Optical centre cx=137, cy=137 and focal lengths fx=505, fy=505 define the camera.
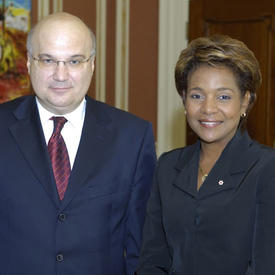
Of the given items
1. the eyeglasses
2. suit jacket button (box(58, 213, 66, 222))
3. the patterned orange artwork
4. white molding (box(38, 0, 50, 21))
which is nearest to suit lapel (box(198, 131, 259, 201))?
suit jacket button (box(58, 213, 66, 222))

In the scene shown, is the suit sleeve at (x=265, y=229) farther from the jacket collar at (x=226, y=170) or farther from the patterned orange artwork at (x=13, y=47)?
the patterned orange artwork at (x=13, y=47)

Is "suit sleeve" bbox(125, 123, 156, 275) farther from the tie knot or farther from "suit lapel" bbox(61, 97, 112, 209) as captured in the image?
the tie knot

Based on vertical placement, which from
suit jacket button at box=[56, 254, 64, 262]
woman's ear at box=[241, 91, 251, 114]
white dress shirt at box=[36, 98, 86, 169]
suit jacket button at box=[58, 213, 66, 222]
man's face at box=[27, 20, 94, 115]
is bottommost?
suit jacket button at box=[56, 254, 64, 262]

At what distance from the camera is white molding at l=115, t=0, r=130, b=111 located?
4539 millimetres

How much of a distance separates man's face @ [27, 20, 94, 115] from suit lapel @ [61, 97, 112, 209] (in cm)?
13

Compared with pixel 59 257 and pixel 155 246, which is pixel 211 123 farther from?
pixel 59 257

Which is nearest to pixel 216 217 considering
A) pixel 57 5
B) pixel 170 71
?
pixel 57 5

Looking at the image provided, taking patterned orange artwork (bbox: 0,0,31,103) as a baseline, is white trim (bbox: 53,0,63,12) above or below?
above

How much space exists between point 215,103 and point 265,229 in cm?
46

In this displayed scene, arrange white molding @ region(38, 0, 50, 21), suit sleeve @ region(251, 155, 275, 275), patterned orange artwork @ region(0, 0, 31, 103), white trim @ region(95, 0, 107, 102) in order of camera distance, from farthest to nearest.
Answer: white trim @ region(95, 0, 107, 102) < white molding @ region(38, 0, 50, 21) < patterned orange artwork @ region(0, 0, 31, 103) < suit sleeve @ region(251, 155, 275, 275)

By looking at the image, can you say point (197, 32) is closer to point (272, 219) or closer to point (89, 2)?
point (89, 2)


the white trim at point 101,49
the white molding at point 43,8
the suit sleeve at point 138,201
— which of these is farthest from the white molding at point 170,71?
the suit sleeve at point 138,201

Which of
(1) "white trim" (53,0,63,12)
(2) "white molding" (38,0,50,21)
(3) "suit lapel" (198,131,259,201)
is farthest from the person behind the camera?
(1) "white trim" (53,0,63,12)

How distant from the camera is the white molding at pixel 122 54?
4.54 metres
